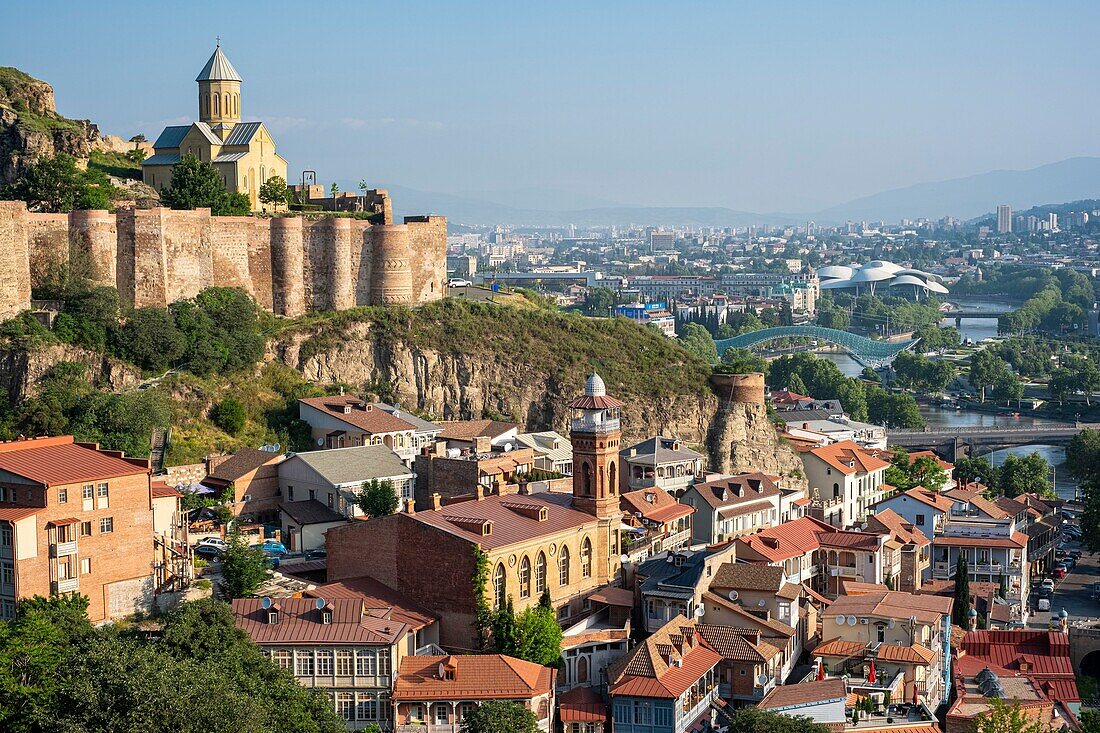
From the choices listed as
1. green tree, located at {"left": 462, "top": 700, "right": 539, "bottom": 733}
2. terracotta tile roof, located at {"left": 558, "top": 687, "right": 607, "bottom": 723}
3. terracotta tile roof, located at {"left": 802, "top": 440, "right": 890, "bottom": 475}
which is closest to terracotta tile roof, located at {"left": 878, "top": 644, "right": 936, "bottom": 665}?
terracotta tile roof, located at {"left": 558, "top": 687, "right": 607, "bottom": 723}

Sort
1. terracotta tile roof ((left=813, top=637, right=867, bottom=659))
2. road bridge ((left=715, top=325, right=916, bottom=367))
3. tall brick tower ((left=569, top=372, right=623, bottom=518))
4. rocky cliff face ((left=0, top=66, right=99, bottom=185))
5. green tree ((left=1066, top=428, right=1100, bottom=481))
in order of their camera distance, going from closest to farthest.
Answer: terracotta tile roof ((left=813, top=637, right=867, bottom=659)), tall brick tower ((left=569, top=372, right=623, bottom=518)), rocky cliff face ((left=0, top=66, right=99, bottom=185)), green tree ((left=1066, top=428, right=1100, bottom=481)), road bridge ((left=715, top=325, right=916, bottom=367))

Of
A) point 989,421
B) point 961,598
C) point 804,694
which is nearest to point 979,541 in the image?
point 961,598

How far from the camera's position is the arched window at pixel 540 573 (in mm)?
27156

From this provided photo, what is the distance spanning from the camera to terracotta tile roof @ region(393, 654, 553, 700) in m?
23.6

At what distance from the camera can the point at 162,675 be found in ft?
66.8

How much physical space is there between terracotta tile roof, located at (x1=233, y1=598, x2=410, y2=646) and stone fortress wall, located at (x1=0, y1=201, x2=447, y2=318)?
1465cm

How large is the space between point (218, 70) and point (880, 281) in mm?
125986

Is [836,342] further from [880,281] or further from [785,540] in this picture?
[785,540]

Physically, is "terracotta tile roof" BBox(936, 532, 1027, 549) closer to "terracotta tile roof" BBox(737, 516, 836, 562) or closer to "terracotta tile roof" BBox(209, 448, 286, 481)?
Answer: "terracotta tile roof" BBox(737, 516, 836, 562)

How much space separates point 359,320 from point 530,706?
21.0 meters

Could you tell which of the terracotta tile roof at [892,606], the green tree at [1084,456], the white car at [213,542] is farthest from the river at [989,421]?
the white car at [213,542]

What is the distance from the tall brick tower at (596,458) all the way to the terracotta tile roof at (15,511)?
34.7ft

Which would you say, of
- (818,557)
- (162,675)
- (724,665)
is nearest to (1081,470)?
(818,557)

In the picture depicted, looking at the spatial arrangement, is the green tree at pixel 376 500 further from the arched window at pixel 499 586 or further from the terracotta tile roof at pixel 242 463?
the arched window at pixel 499 586
